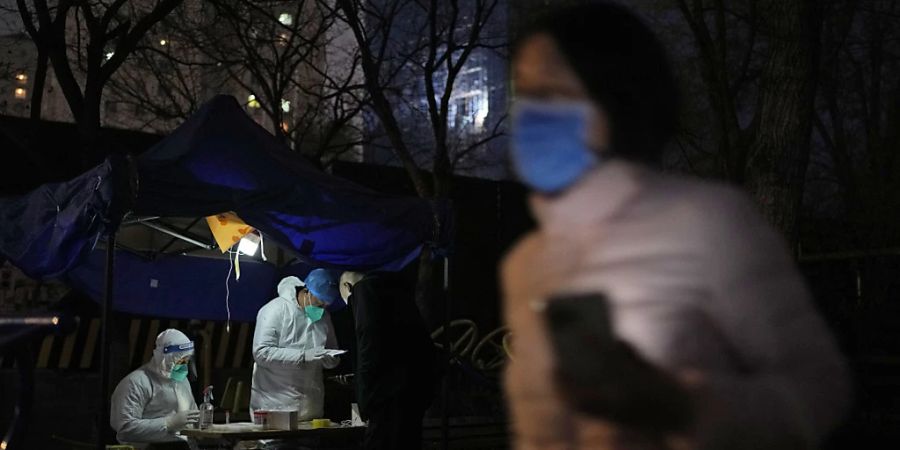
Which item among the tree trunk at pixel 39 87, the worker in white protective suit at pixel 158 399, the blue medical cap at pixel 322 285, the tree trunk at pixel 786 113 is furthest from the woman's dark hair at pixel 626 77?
the tree trunk at pixel 39 87

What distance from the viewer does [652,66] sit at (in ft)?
4.91

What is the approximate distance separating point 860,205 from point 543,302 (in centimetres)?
2108

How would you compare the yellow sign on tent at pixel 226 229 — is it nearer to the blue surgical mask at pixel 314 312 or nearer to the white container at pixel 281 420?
the blue surgical mask at pixel 314 312

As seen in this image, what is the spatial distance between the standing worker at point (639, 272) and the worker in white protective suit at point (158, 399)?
732cm

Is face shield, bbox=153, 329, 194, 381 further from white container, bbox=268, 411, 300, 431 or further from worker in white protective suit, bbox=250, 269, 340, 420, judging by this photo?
white container, bbox=268, 411, 300, 431

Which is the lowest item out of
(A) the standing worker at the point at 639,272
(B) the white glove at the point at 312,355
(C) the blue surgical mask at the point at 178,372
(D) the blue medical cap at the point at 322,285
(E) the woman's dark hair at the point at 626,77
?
(C) the blue surgical mask at the point at 178,372

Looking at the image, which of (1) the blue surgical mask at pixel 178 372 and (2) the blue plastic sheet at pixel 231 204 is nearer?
(2) the blue plastic sheet at pixel 231 204

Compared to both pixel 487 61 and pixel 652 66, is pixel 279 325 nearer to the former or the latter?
pixel 652 66

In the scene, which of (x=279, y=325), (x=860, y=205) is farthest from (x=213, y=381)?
(x=860, y=205)

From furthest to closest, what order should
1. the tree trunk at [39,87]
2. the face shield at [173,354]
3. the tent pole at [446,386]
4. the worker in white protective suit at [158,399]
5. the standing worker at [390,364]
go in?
the tree trunk at [39,87], the tent pole at [446,386], the face shield at [173,354], the worker in white protective suit at [158,399], the standing worker at [390,364]

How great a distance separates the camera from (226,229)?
387 inches

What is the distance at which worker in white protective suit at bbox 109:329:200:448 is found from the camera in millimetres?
8227

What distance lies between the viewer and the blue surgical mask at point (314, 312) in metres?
9.16

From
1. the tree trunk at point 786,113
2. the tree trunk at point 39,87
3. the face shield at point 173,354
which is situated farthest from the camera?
the tree trunk at point 39,87
